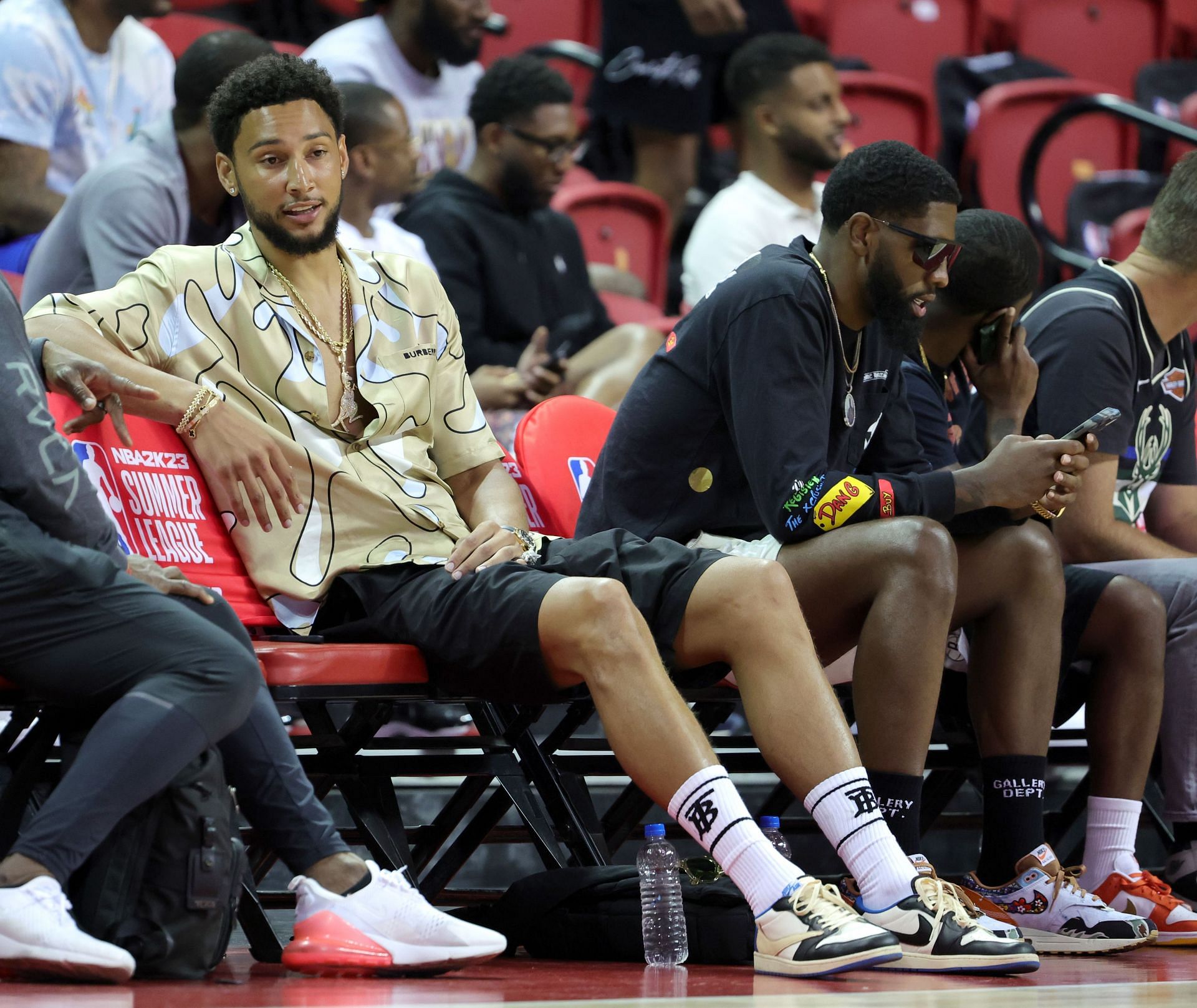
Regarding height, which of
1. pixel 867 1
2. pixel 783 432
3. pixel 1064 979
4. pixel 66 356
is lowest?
pixel 1064 979

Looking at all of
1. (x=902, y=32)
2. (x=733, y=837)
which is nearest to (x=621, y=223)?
(x=902, y=32)

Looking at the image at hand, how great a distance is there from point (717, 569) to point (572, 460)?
3.08 ft

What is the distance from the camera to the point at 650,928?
8.90 feet

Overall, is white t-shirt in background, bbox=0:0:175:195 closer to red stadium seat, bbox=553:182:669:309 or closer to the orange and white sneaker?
red stadium seat, bbox=553:182:669:309

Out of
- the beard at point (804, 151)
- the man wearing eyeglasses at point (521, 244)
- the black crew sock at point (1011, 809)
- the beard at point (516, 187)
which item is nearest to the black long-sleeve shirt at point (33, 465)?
the black crew sock at point (1011, 809)

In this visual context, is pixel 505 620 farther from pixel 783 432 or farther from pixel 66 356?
pixel 66 356

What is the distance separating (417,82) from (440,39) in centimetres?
16

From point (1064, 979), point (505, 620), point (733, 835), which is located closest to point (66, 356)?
point (505, 620)

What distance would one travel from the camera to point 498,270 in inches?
195

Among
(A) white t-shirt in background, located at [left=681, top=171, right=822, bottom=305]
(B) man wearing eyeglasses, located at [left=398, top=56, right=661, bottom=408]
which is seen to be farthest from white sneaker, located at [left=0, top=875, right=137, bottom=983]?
(A) white t-shirt in background, located at [left=681, top=171, right=822, bottom=305]

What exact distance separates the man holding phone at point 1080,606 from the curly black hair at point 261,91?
132cm

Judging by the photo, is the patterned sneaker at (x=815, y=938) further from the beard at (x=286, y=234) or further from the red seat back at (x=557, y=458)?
the beard at (x=286, y=234)

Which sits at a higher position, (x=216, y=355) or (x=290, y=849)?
(x=216, y=355)

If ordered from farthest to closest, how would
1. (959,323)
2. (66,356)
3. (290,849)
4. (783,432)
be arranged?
(959,323) < (783,432) < (66,356) < (290,849)
